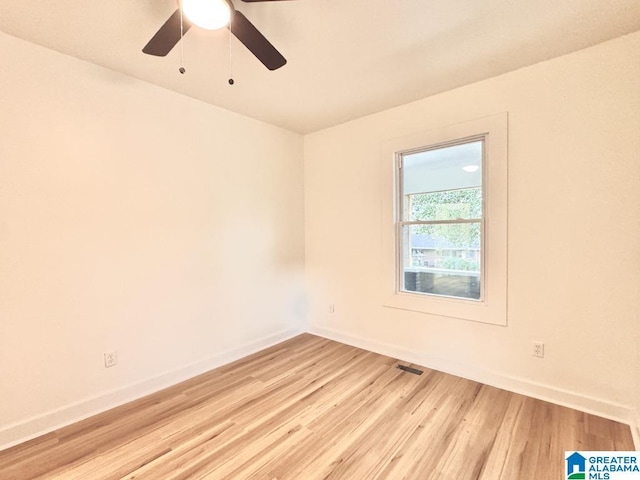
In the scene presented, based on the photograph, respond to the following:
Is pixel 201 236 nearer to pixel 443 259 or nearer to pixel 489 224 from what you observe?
pixel 443 259

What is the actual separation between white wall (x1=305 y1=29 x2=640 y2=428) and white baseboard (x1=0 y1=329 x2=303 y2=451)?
1985mm

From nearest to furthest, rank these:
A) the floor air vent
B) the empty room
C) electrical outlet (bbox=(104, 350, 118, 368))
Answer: the empty room, electrical outlet (bbox=(104, 350, 118, 368)), the floor air vent

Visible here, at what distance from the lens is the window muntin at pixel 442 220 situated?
271cm

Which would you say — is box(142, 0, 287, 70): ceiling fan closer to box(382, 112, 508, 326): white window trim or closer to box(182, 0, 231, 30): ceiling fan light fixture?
box(182, 0, 231, 30): ceiling fan light fixture

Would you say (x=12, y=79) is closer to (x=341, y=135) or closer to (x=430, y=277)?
(x=341, y=135)

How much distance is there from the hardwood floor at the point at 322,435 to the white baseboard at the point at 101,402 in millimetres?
72

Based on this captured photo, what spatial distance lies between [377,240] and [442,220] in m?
0.70

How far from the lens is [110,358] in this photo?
231 cm

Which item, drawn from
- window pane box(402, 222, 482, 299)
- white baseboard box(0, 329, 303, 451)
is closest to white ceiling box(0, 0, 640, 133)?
window pane box(402, 222, 482, 299)

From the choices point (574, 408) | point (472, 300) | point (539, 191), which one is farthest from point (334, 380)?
point (539, 191)

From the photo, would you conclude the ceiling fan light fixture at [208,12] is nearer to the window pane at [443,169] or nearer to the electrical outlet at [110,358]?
the window pane at [443,169]

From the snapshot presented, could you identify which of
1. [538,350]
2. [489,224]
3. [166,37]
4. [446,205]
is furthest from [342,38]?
[538,350]

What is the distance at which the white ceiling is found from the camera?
1722 mm

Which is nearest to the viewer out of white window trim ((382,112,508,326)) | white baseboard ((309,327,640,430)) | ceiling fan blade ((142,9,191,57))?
ceiling fan blade ((142,9,191,57))
